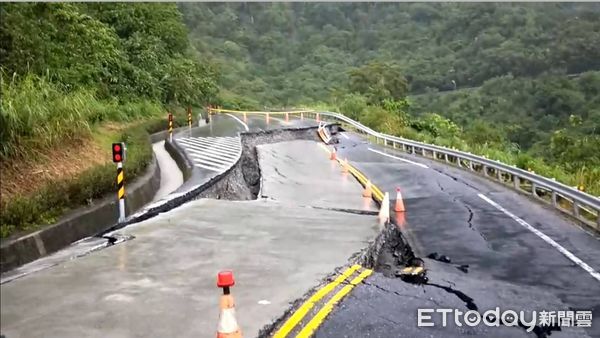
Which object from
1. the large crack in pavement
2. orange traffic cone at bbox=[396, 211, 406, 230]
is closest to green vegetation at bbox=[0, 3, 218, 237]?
orange traffic cone at bbox=[396, 211, 406, 230]

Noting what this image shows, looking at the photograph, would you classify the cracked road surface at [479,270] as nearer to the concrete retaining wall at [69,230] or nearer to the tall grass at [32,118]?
the concrete retaining wall at [69,230]

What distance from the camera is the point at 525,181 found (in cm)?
1834

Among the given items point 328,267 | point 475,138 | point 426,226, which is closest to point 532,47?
point 475,138

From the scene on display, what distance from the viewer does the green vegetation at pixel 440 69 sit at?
3922 centimetres

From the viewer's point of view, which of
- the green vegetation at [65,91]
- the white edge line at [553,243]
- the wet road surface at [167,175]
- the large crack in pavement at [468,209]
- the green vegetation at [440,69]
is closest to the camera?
the green vegetation at [65,91]

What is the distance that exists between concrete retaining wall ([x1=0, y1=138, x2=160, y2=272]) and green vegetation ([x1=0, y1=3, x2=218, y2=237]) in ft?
0.48

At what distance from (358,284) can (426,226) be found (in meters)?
5.16

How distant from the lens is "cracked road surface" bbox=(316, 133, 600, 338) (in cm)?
674

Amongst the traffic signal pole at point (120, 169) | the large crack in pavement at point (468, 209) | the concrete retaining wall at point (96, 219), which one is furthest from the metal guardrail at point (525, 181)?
the traffic signal pole at point (120, 169)

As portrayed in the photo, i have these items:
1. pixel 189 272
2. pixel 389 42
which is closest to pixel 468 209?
pixel 189 272

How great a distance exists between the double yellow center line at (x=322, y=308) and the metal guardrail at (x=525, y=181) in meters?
6.23

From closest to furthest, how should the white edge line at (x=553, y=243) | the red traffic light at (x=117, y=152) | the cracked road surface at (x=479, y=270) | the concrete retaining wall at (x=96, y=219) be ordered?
the concrete retaining wall at (x=96, y=219)
the cracked road surface at (x=479, y=270)
the white edge line at (x=553, y=243)
the red traffic light at (x=117, y=152)

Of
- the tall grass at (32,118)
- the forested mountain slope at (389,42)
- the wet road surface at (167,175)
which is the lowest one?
the wet road surface at (167,175)

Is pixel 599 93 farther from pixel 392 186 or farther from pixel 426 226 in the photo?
pixel 426 226
